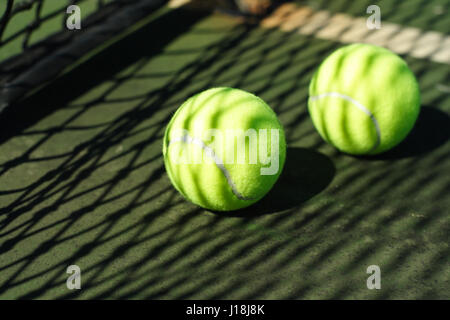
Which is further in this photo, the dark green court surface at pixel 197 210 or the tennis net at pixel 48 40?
the tennis net at pixel 48 40

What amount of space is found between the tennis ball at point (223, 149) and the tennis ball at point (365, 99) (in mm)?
516

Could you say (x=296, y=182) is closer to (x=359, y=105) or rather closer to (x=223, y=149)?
(x=359, y=105)

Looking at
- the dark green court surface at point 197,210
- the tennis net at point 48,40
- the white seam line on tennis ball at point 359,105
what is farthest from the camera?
the tennis net at point 48,40

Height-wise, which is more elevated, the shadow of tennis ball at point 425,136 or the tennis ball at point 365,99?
the tennis ball at point 365,99

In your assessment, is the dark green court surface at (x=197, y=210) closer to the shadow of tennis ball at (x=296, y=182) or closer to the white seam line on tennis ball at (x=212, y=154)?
the shadow of tennis ball at (x=296, y=182)

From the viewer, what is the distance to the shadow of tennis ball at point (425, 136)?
359 cm

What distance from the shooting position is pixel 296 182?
133 inches

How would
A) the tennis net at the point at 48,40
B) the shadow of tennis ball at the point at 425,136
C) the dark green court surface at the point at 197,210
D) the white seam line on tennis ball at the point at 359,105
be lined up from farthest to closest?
the tennis net at the point at 48,40 → the shadow of tennis ball at the point at 425,136 → the white seam line on tennis ball at the point at 359,105 → the dark green court surface at the point at 197,210

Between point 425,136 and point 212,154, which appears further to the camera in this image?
point 425,136

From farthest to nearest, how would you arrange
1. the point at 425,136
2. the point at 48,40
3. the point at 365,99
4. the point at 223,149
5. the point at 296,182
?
the point at 48,40 → the point at 425,136 → the point at 296,182 → the point at 365,99 → the point at 223,149

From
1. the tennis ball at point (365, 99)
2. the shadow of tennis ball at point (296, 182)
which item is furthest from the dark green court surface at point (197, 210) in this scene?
the tennis ball at point (365, 99)


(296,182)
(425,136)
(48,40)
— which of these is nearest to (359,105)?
(296,182)

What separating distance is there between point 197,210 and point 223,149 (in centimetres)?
60
